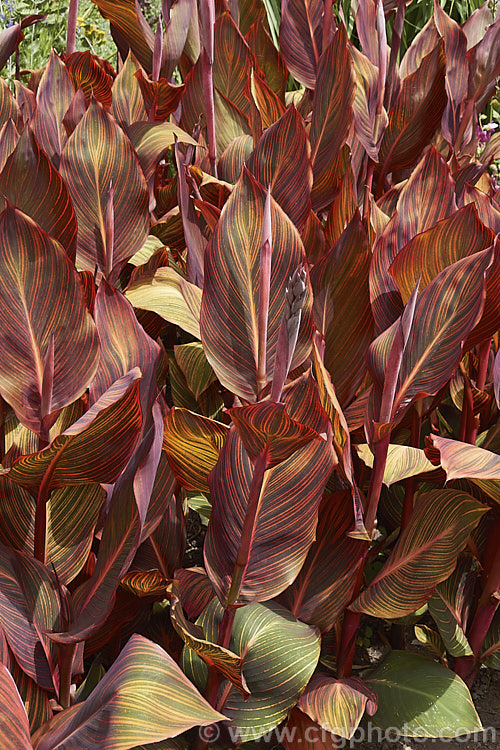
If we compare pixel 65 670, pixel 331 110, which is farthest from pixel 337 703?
pixel 331 110

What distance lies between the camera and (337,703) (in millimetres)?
988

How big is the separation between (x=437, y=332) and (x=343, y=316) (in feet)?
0.52

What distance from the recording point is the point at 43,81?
50.7 inches

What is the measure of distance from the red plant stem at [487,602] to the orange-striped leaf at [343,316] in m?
0.34

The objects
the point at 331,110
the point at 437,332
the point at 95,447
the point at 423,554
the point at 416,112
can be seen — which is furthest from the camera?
the point at 416,112

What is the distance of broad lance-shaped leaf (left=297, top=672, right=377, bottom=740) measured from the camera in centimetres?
95

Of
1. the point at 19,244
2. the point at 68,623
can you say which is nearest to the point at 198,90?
the point at 19,244

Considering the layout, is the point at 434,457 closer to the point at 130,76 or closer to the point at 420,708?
the point at 420,708

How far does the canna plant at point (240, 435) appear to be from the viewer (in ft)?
2.57

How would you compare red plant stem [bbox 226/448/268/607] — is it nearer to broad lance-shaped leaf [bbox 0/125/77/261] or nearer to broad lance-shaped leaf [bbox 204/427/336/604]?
broad lance-shaped leaf [bbox 204/427/336/604]

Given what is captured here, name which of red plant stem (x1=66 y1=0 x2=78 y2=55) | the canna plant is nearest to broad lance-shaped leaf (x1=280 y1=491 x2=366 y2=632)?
the canna plant

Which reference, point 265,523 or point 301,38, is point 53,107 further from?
point 265,523

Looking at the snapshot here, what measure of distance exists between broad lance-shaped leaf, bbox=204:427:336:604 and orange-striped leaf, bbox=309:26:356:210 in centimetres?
63

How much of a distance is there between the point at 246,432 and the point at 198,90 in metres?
1.04
